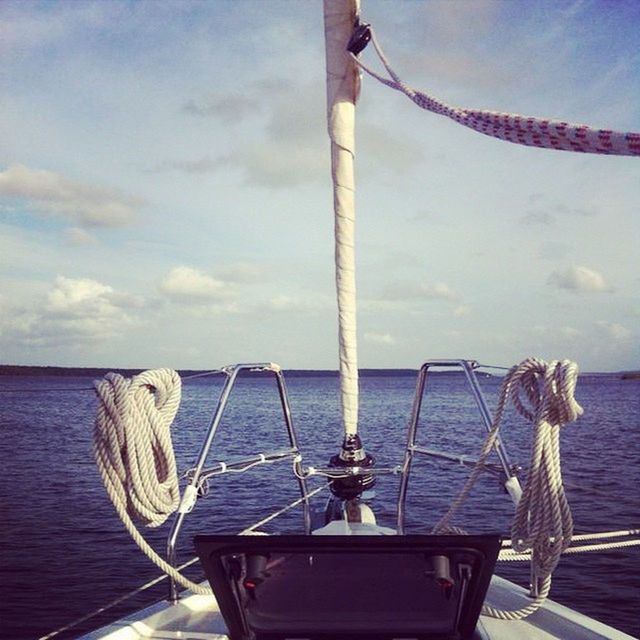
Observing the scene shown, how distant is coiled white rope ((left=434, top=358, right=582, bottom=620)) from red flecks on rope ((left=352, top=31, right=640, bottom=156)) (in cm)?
90

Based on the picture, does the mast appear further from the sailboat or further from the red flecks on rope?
the sailboat

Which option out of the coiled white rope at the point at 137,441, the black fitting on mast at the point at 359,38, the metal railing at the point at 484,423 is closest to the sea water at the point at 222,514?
the coiled white rope at the point at 137,441

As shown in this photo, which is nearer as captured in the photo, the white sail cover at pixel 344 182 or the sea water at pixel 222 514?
the white sail cover at pixel 344 182

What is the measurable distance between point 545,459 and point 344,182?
2.94 metres

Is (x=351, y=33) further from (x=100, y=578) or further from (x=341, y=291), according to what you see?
(x=100, y=578)

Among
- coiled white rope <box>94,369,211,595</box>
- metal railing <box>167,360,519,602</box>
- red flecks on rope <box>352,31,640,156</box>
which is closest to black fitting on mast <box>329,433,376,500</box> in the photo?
metal railing <box>167,360,519,602</box>

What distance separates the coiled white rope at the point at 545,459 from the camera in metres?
2.71

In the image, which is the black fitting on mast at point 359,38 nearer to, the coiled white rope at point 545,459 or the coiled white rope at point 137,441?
the coiled white rope at point 545,459

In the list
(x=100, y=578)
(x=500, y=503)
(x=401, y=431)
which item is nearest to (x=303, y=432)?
(x=401, y=431)

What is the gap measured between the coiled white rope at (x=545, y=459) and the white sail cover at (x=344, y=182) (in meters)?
2.27

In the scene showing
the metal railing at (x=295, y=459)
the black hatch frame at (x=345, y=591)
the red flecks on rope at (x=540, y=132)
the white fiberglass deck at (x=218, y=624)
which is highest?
the red flecks on rope at (x=540, y=132)

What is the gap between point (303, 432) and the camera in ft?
104

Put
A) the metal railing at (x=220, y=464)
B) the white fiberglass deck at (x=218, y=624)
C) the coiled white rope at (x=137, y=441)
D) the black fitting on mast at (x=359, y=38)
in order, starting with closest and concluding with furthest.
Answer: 1. the coiled white rope at (x=137, y=441)
2. the white fiberglass deck at (x=218, y=624)
3. the metal railing at (x=220, y=464)
4. the black fitting on mast at (x=359, y=38)

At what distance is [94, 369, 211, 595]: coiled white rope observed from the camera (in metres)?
2.63
